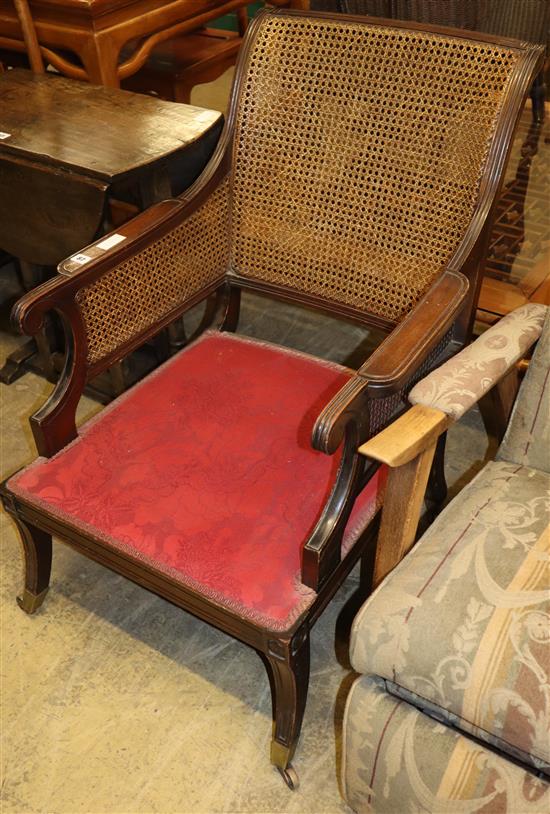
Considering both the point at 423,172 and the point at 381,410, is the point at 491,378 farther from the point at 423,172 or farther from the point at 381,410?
the point at 423,172

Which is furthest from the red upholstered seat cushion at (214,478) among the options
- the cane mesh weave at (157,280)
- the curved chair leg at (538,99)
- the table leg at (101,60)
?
the curved chair leg at (538,99)

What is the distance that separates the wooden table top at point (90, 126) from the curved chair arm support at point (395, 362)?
75 centimetres

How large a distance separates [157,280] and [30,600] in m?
0.72

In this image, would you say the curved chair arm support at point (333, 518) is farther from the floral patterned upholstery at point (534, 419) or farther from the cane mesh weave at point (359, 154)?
the cane mesh weave at point (359, 154)

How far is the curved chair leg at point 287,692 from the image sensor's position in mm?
1216

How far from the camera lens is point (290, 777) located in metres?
1.41

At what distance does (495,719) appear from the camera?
Answer: 105 centimetres

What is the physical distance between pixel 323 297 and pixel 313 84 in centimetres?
41

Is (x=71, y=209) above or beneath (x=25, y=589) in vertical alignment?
above

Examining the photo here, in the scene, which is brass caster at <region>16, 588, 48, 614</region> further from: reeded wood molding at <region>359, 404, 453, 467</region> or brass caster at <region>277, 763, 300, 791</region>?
reeded wood molding at <region>359, 404, 453, 467</region>

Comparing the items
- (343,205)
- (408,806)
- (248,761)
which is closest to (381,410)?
(343,205)

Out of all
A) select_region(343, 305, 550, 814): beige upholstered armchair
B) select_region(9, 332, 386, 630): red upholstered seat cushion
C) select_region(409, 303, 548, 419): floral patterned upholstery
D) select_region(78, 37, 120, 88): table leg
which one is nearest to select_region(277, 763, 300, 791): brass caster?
select_region(343, 305, 550, 814): beige upholstered armchair

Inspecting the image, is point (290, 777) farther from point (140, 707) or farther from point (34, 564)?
point (34, 564)

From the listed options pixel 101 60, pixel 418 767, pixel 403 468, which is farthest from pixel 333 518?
pixel 101 60
